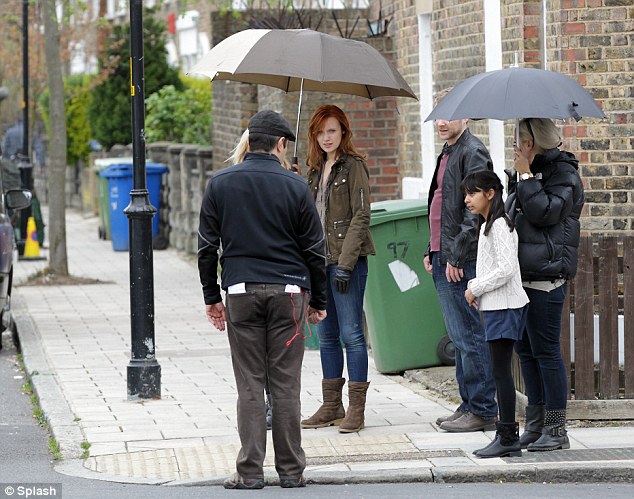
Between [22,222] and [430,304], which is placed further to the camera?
[22,222]

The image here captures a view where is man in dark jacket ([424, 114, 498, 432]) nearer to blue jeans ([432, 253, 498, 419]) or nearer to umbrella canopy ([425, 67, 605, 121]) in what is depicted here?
blue jeans ([432, 253, 498, 419])

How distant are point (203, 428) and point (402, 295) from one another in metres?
2.08

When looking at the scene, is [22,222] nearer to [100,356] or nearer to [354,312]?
[100,356]

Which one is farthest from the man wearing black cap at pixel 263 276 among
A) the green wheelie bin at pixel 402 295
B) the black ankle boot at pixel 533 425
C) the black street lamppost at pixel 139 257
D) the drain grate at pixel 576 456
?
the green wheelie bin at pixel 402 295

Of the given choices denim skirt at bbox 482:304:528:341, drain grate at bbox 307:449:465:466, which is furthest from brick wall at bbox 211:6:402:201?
denim skirt at bbox 482:304:528:341

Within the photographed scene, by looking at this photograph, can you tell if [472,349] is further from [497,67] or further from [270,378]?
[497,67]

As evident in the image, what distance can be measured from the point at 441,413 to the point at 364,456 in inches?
52.0

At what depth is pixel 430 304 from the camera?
31.1 feet

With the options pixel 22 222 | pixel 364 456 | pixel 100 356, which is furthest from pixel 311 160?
pixel 22 222

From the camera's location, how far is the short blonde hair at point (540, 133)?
6.80 m

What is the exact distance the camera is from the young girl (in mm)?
6652

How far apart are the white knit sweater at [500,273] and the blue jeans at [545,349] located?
15 centimetres

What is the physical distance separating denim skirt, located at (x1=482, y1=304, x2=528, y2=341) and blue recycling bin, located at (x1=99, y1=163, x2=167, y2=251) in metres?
14.5

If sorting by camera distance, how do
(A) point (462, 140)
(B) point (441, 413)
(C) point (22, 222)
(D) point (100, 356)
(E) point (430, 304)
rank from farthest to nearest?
(C) point (22, 222)
(D) point (100, 356)
(E) point (430, 304)
(B) point (441, 413)
(A) point (462, 140)
